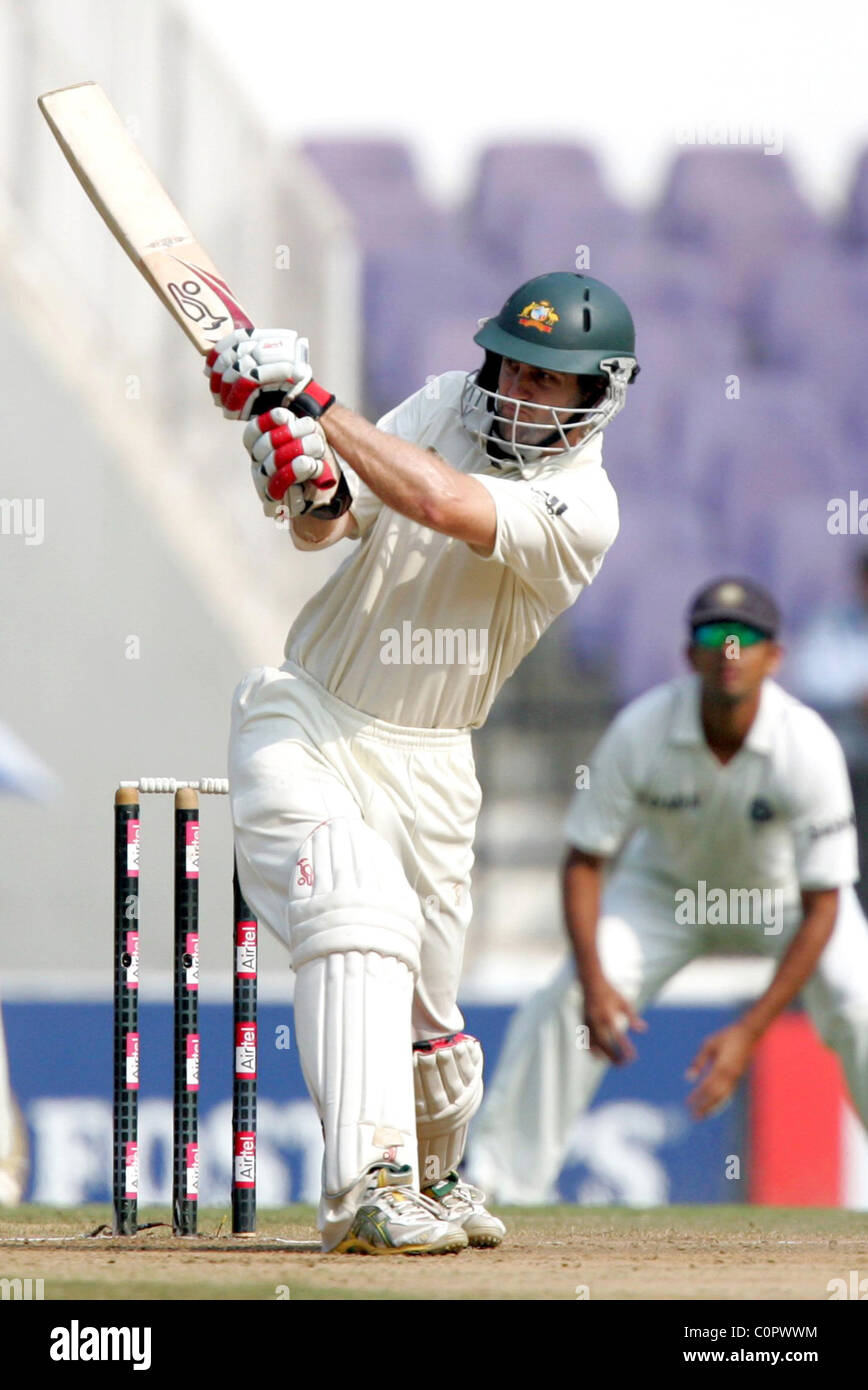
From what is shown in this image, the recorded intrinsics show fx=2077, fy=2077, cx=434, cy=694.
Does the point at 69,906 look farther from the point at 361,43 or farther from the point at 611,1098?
the point at 361,43

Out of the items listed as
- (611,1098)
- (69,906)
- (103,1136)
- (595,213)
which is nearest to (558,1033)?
(611,1098)

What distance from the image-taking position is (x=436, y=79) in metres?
10.8

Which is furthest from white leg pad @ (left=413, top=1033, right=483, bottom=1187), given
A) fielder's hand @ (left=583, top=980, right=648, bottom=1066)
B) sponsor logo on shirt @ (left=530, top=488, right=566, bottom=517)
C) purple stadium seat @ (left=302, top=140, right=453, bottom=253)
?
purple stadium seat @ (left=302, top=140, right=453, bottom=253)

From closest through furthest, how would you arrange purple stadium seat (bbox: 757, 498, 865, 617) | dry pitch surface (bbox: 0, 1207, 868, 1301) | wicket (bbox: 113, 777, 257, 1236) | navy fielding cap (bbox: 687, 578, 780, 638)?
dry pitch surface (bbox: 0, 1207, 868, 1301) → wicket (bbox: 113, 777, 257, 1236) → navy fielding cap (bbox: 687, 578, 780, 638) → purple stadium seat (bbox: 757, 498, 865, 617)

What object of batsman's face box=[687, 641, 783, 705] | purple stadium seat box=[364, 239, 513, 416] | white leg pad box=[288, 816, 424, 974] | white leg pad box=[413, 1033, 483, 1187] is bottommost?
white leg pad box=[413, 1033, 483, 1187]

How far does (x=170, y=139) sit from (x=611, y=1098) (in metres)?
4.34

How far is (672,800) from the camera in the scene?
6.45 meters

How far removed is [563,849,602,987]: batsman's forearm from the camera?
6.29 metres

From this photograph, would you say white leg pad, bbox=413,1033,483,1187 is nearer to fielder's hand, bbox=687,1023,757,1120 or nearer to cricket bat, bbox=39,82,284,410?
cricket bat, bbox=39,82,284,410

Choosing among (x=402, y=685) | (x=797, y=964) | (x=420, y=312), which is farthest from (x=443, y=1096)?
(x=420, y=312)

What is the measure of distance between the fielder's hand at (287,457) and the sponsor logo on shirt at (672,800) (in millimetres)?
3551

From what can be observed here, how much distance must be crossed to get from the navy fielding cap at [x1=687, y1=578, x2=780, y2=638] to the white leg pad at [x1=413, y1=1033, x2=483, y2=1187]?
336 centimetres

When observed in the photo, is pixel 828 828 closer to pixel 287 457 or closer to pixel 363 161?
pixel 287 457

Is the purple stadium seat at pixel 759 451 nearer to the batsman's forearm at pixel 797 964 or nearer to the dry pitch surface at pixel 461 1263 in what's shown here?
the batsman's forearm at pixel 797 964
